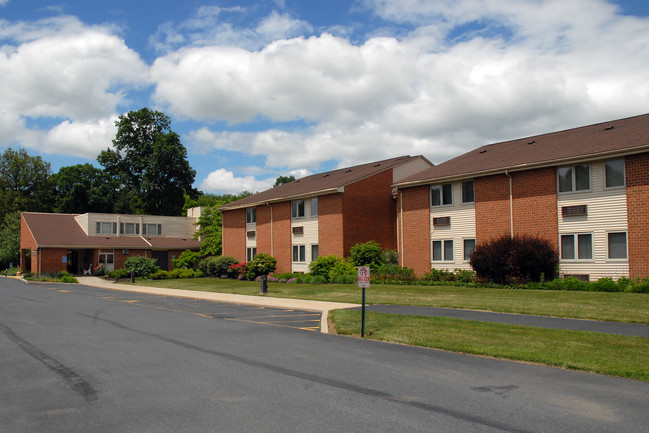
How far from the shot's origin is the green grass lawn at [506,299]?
49.1ft

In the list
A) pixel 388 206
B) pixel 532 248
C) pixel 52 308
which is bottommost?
pixel 52 308

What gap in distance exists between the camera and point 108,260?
167ft

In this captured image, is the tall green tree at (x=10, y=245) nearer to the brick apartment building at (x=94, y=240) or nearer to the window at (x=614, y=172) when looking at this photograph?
the brick apartment building at (x=94, y=240)

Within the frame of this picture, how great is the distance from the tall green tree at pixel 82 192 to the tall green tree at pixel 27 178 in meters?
2.87

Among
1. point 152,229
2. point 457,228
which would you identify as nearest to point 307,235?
point 457,228

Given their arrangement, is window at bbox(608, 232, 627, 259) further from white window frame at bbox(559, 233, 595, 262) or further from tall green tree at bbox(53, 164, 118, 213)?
tall green tree at bbox(53, 164, 118, 213)

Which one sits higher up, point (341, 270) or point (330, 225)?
point (330, 225)

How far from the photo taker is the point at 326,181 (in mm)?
37938

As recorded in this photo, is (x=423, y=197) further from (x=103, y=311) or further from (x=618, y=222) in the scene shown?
(x=103, y=311)

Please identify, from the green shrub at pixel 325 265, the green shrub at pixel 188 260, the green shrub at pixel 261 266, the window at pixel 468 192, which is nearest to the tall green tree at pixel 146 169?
the green shrub at pixel 188 260

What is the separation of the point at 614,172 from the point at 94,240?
1739 inches

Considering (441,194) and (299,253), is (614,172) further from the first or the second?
(299,253)

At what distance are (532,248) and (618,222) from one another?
11.7 feet

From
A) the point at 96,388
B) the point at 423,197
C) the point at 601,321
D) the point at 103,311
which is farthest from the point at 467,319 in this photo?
the point at 423,197
